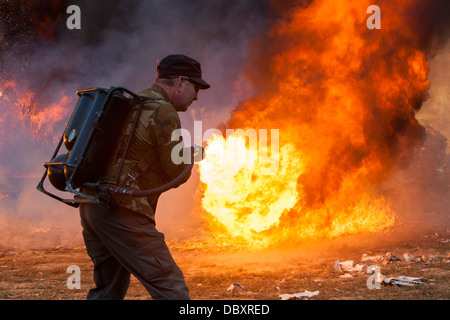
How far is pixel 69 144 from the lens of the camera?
2.72 m

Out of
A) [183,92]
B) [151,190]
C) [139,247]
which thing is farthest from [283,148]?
[139,247]

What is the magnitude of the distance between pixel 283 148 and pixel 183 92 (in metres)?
5.64

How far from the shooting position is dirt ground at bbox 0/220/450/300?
202 inches

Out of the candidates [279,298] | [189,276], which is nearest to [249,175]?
[189,276]

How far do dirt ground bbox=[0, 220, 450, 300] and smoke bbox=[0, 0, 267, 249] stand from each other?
4.38m

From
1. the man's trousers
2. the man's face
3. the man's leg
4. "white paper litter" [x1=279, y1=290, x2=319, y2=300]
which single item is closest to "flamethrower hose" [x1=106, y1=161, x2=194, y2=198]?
the man's trousers

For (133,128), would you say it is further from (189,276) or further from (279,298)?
(189,276)

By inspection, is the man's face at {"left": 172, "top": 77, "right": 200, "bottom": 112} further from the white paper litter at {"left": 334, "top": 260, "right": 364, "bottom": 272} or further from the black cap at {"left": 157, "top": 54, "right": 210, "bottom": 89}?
the white paper litter at {"left": 334, "top": 260, "right": 364, "bottom": 272}

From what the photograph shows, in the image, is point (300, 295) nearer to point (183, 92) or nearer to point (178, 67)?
point (183, 92)

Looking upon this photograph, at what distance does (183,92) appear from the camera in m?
3.07

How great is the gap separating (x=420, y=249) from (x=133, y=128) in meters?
7.33

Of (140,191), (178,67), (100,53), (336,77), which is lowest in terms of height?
(140,191)

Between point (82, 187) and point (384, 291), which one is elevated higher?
point (82, 187)

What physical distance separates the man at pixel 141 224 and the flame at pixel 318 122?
520 centimetres
